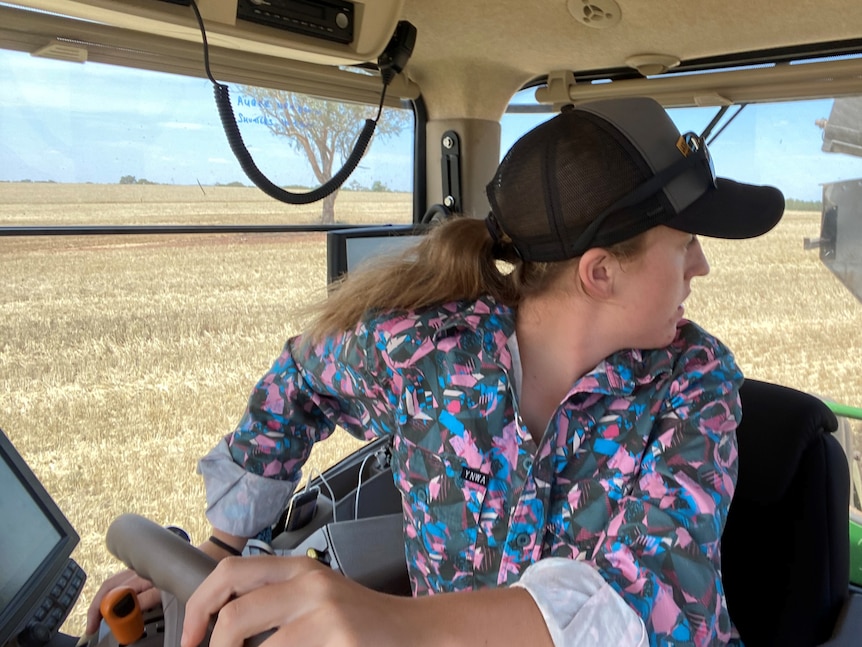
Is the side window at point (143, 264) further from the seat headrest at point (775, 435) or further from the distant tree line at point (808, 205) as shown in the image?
the distant tree line at point (808, 205)

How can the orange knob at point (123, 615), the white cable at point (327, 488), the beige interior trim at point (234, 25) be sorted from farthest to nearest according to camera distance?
the white cable at point (327, 488) < the beige interior trim at point (234, 25) < the orange knob at point (123, 615)

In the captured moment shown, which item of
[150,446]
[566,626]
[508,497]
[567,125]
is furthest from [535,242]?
[150,446]

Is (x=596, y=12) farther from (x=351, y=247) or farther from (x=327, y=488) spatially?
(x=327, y=488)

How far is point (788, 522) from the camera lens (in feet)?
4.37

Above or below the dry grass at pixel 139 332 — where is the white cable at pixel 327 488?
below

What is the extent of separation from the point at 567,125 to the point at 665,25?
101 cm

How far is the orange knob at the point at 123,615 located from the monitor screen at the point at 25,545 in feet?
1.23

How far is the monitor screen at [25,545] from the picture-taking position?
1185 mm

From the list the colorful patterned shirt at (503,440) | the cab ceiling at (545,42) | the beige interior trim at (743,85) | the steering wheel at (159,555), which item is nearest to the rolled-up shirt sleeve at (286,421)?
the colorful patterned shirt at (503,440)

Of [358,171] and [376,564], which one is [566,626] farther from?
[358,171]

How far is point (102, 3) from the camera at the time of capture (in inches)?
54.3

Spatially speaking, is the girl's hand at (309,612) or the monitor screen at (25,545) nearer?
the girl's hand at (309,612)

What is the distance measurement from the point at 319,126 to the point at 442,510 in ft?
4.56

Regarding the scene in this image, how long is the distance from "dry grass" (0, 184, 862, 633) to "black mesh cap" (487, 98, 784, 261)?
0.66 m
